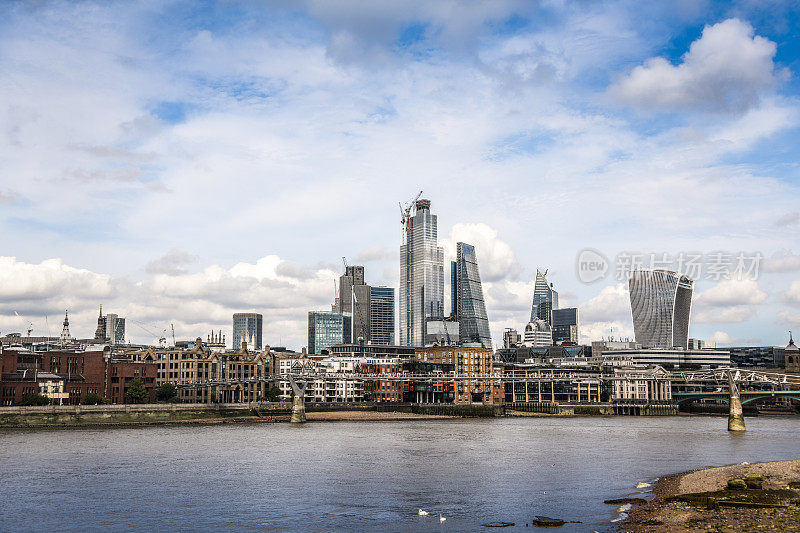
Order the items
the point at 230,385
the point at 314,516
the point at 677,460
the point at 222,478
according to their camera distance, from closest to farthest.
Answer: the point at 314,516
the point at 222,478
the point at 677,460
the point at 230,385

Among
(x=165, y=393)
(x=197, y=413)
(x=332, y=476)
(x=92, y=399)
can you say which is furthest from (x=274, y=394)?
→ (x=332, y=476)

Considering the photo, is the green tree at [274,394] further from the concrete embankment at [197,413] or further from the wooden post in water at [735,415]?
the wooden post in water at [735,415]

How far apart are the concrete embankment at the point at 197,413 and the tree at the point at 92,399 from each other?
28.8 feet

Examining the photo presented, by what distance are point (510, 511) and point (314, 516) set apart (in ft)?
40.1

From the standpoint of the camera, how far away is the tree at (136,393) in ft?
510

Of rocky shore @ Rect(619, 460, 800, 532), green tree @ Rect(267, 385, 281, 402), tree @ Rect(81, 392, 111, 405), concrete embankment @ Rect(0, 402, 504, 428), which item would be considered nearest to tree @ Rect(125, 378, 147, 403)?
tree @ Rect(81, 392, 111, 405)

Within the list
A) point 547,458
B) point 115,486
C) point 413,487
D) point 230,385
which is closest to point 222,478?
point 115,486

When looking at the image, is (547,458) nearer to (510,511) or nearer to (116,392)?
(510,511)

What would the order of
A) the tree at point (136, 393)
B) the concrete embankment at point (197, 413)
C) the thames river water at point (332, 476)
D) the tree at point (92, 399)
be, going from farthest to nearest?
the tree at point (136, 393), the tree at point (92, 399), the concrete embankment at point (197, 413), the thames river water at point (332, 476)

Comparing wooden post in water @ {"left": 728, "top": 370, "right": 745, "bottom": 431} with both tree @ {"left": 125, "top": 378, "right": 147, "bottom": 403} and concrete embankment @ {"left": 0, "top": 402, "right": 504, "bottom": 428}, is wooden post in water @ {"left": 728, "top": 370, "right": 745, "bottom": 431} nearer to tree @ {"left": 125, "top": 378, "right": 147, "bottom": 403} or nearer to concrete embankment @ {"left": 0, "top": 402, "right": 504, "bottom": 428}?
concrete embankment @ {"left": 0, "top": 402, "right": 504, "bottom": 428}

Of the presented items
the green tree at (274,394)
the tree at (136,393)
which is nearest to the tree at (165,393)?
the tree at (136,393)

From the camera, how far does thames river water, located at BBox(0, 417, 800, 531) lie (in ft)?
152

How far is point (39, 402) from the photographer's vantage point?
135m

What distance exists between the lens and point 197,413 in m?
151
